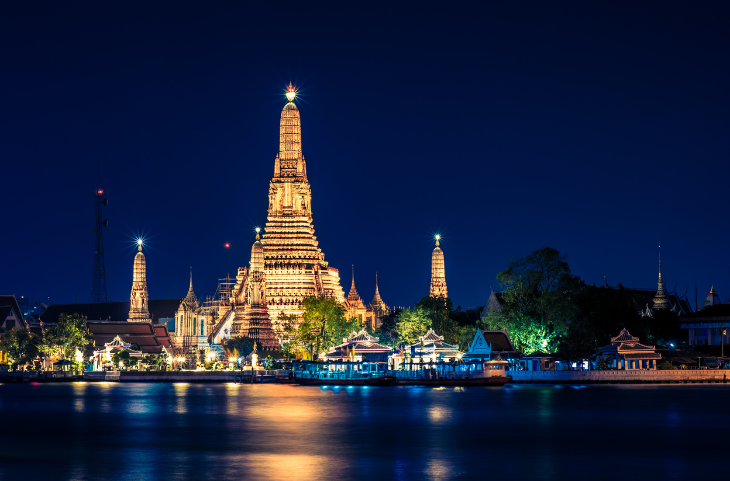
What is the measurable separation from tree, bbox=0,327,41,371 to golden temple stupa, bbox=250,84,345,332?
26.8 meters

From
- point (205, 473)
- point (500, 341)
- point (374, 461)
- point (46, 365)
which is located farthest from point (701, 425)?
point (46, 365)

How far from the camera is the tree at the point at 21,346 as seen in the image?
355ft

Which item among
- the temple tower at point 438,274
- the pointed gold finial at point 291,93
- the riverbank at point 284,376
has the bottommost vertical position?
the riverbank at point 284,376

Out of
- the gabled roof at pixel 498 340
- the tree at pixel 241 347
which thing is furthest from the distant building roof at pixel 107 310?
the gabled roof at pixel 498 340

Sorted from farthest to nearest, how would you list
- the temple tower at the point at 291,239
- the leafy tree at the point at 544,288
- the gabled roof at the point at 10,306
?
the gabled roof at the point at 10,306
the temple tower at the point at 291,239
the leafy tree at the point at 544,288

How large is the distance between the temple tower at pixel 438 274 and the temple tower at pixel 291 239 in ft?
68.0

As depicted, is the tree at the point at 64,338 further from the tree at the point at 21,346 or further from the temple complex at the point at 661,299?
the temple complex at the point at 661,299

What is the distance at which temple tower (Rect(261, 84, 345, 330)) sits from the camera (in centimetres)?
12325

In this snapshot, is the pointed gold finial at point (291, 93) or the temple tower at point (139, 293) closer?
the pointed gold finial at point (291, 93)

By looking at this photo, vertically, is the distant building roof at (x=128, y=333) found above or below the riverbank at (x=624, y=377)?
above

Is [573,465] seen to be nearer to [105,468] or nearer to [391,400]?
[105,468]

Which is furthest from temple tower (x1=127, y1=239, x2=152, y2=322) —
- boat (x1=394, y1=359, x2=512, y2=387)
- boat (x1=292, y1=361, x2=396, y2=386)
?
boat (x1=394, y1=359, x2=512, y2=387)

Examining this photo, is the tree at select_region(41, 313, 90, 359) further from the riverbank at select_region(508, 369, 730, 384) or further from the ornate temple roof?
the ornate temple roof

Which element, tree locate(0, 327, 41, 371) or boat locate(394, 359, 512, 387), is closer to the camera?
boat locate(394, 359, 512, 387)
